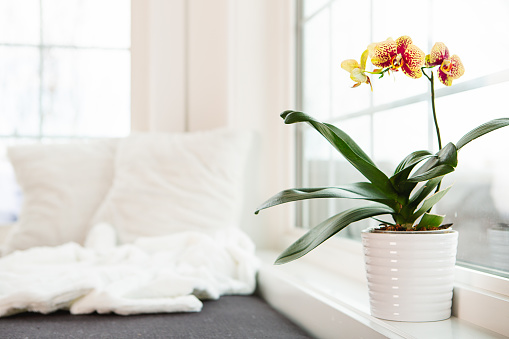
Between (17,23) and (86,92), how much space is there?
39cm

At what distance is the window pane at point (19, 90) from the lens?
2.26 metres

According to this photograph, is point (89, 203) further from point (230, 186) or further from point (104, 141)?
point (230, 186)

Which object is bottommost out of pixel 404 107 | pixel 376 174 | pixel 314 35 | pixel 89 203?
pixel 89 203

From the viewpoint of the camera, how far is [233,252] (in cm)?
149

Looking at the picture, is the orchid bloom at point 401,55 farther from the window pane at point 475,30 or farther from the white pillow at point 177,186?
the white pillow at point 177,186

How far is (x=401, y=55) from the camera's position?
33.1 inches

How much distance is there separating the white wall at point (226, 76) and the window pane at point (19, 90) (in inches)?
16.1

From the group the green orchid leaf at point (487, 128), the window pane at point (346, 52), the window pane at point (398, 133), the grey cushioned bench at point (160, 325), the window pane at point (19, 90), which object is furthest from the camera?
the window pane at point (19, 90)

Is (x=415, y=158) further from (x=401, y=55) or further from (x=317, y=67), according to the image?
(x=317, y=67)

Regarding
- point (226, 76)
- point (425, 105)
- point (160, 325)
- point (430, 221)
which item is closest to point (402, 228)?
point (430, 221)

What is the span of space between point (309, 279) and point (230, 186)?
0.57 m

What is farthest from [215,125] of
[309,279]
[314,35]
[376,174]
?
→ [376,174]

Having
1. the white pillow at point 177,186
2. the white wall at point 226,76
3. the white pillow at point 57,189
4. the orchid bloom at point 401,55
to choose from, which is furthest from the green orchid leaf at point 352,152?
the white pillow at point 57,189

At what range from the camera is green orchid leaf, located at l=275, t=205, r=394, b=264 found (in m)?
0.84
